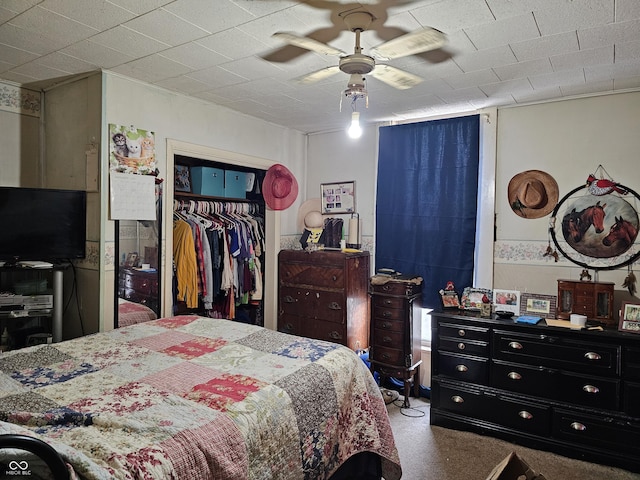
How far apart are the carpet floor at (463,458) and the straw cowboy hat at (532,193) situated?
5.95 ft

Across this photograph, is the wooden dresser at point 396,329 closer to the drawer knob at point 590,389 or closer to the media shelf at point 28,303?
the drawer knob at point 590,389

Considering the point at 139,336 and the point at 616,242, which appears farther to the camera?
the point at 616,242

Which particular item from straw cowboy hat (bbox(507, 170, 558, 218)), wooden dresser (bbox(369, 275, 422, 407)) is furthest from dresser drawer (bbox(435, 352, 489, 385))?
straw cowboy hat (bbox(507, 170, 558, 218))

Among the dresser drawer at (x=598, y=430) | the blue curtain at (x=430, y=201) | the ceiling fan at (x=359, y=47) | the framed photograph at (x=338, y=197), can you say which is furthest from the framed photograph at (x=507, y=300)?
the ceiling fan at (x=359, y=47)

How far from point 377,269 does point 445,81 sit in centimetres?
196

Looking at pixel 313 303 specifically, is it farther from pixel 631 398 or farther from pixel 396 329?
pixel 631 398

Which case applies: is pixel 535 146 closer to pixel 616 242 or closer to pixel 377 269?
pixel 616 242

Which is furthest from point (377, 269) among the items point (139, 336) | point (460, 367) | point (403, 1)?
point (403, 1)

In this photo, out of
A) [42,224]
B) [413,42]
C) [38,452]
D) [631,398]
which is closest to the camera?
[38,452]

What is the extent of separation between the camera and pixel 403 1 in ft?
6.29

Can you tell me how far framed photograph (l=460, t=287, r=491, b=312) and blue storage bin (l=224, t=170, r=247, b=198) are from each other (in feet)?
8.37

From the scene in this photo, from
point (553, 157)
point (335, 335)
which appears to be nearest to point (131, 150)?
point (335, 335)

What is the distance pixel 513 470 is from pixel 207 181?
3544 millimetres

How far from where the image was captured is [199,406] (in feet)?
5.32
